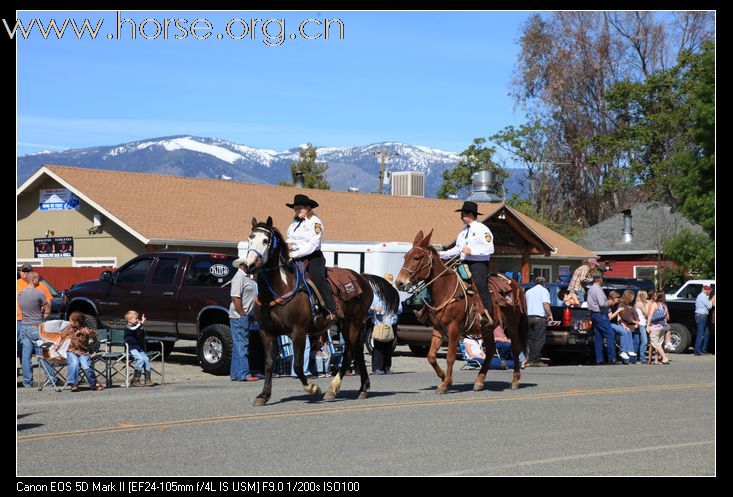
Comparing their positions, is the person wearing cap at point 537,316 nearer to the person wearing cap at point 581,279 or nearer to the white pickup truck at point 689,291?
the person wearing cap at point 581,279

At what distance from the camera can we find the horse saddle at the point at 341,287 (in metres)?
15.0

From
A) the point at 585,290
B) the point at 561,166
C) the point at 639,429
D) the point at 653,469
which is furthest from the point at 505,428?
the point at 561,166

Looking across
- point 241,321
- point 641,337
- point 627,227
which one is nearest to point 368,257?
point 641,337

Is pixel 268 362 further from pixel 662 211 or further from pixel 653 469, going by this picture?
pixel 662 211

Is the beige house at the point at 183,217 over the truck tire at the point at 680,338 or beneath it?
over

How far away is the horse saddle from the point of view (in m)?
15.0

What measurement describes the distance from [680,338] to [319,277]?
57.7ft

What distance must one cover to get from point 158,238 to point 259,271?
62.2 feet

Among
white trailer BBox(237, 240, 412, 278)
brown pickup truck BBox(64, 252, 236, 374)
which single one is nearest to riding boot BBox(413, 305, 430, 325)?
brown pickup truck BBox(64, 252, 236, 374)

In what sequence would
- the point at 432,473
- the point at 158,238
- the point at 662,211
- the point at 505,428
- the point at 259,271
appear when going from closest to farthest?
the point at 432,473
the point at 505,428
the point at 259,271
the point at 158,238
the point at 662,211

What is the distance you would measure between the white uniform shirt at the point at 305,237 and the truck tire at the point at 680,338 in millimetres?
17608

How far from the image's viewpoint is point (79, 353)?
56.6 feet

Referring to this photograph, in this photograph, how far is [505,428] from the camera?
40.0 ft

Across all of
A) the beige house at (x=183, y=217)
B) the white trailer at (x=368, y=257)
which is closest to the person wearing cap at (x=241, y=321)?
the white trailer at (x=368, y=257)
